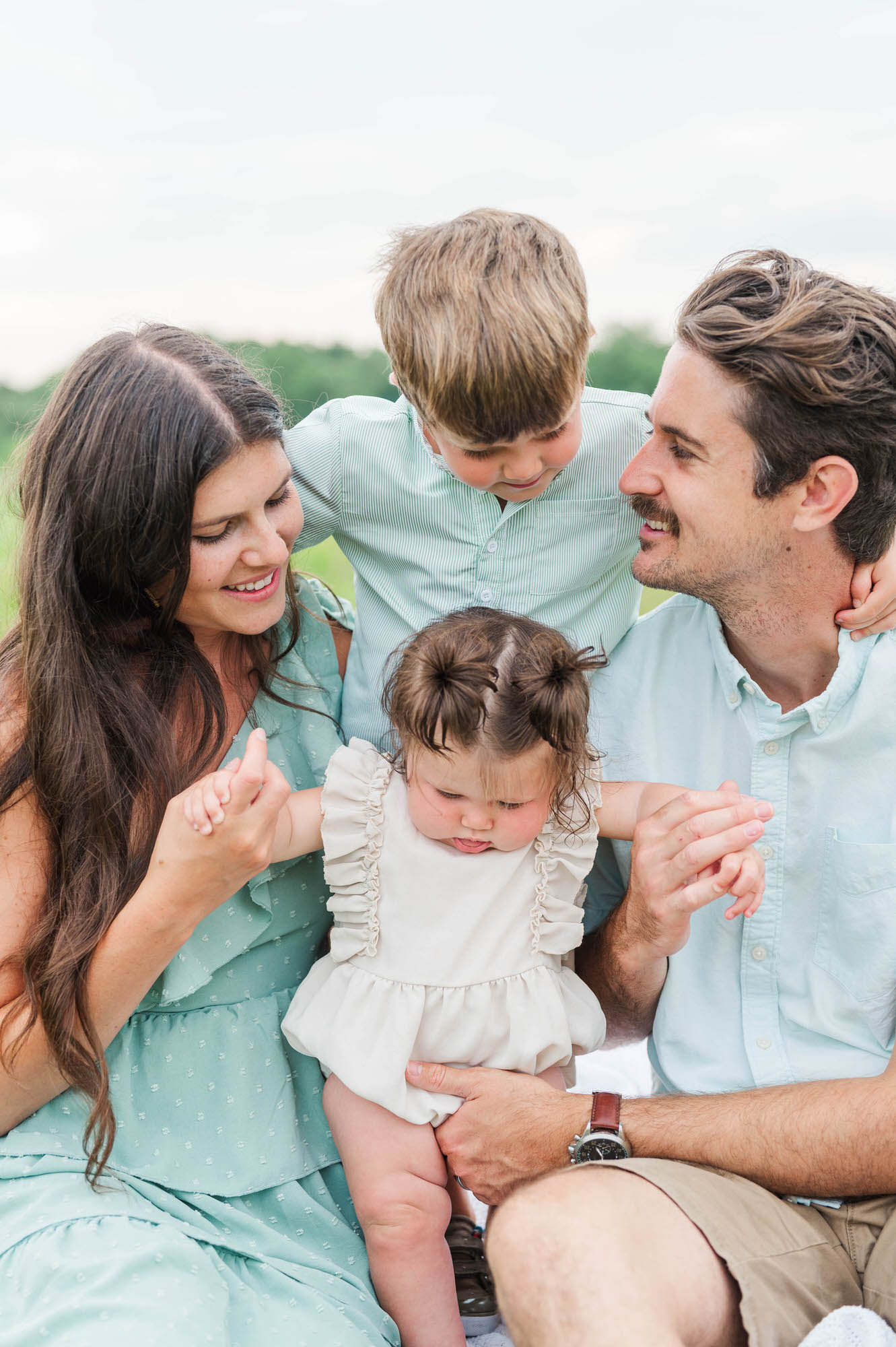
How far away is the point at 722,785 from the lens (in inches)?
87.7

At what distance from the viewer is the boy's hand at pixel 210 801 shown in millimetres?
2029

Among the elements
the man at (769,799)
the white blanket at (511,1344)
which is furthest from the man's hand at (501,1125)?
the white blanket at (511,1344)

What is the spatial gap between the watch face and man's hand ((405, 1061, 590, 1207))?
36 millimetres

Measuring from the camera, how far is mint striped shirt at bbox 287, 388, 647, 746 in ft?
8.33

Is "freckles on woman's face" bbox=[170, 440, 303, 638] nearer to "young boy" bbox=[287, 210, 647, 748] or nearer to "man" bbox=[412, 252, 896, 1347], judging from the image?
"young boy" bbox=[287, 210, 647, 748]

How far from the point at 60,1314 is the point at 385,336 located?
5.73 ft

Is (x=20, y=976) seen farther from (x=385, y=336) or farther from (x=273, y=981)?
(x=385, y=336)

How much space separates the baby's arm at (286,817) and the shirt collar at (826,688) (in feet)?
2.93

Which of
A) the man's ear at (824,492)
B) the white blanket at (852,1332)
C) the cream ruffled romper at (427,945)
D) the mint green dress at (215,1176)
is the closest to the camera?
the white blanket at (852,1332)

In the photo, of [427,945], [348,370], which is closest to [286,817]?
[427,945]

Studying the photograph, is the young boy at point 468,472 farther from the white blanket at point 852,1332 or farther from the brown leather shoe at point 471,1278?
the white blanket at point 852,1332

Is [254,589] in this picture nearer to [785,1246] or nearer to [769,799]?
[769,799]

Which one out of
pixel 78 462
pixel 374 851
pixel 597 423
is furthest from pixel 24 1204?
pixel 597 423

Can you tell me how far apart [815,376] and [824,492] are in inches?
9.0
